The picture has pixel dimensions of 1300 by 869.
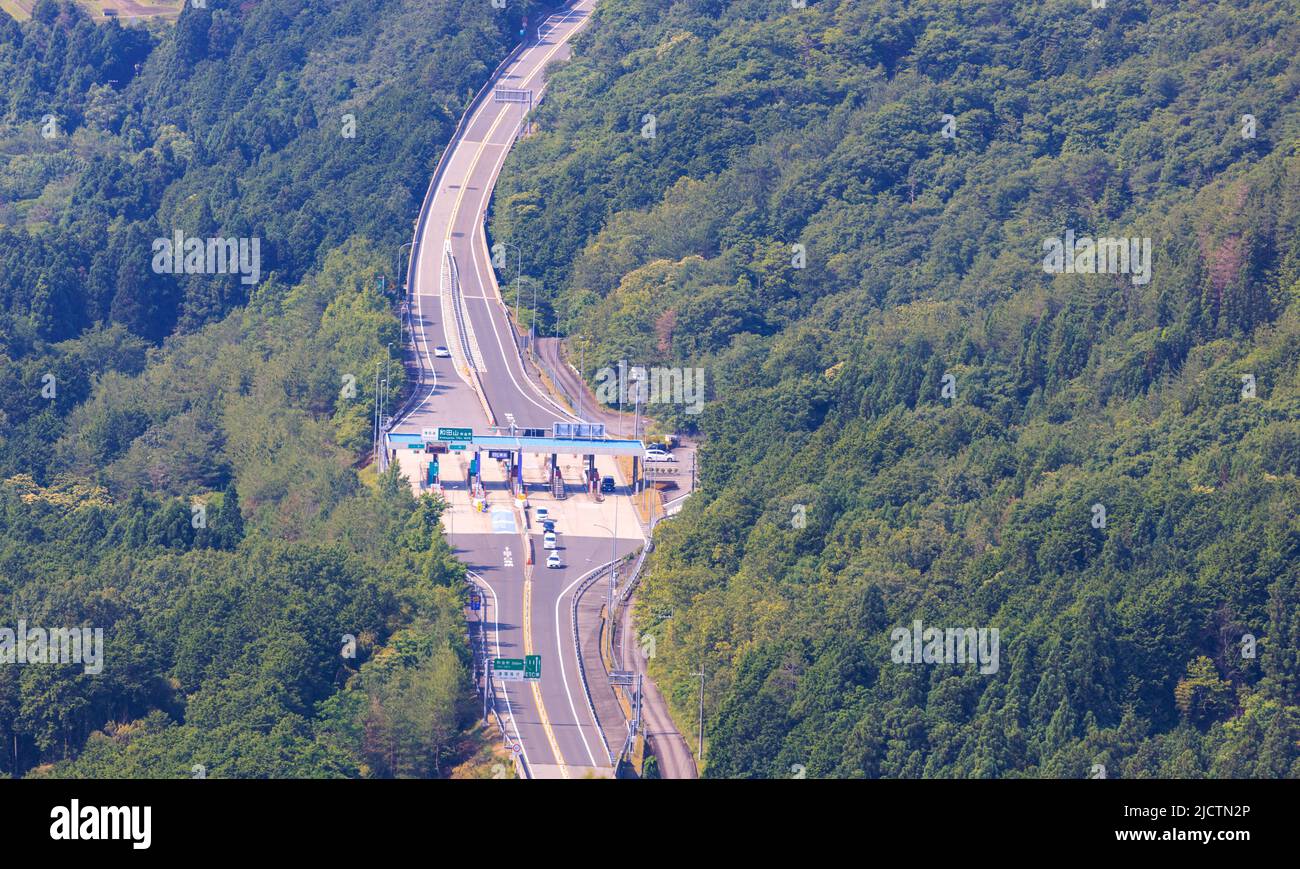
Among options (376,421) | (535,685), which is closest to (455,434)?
(376,421)

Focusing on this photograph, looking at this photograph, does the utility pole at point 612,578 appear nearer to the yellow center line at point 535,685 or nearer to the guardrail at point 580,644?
the guardrail at point 580,644

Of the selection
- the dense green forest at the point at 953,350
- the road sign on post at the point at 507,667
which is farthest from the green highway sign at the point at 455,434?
the road sign on post at the point at 507,667

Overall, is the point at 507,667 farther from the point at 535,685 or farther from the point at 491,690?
the point at 535,685

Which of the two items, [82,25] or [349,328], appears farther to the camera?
[82,25]

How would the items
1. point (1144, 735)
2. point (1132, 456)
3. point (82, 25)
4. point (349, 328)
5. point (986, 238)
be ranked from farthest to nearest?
1. point (82, 25)
2. point (986, 238)
3. point (349, 328)
4. point (1132, 456)
5. point (1144, 735)

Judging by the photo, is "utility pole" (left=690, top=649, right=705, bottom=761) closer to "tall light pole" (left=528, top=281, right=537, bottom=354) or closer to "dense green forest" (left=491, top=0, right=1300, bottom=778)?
"dense green forest" (left=491, top=0, right=1300, bottom=778)

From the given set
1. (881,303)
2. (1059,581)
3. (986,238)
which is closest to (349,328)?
(881,303)

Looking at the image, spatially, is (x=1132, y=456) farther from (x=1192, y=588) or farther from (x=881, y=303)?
(x=881, y=303)
